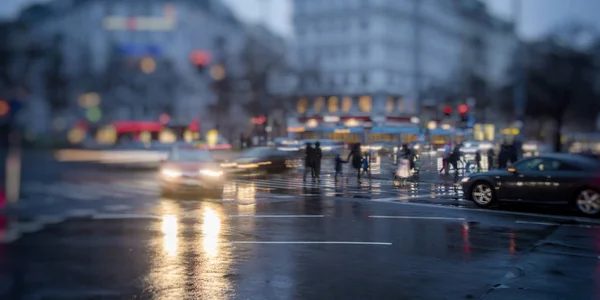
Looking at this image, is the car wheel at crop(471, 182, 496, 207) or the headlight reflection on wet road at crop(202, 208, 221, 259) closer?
the headlight reflection on wet road at crop(202, 208, 221, 259)

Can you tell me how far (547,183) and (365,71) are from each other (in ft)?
207

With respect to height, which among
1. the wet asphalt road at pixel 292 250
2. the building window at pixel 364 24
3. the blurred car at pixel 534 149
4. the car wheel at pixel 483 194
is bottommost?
the wet asphalt road at pixel 292 250

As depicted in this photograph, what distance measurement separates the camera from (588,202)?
14.3 meters

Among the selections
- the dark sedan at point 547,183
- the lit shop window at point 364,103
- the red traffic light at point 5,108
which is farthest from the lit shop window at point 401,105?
the dark sedan at point 547,183

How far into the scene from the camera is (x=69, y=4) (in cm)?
9325

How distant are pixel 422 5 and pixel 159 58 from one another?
3745 cm

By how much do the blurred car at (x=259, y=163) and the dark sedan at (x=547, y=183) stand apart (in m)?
13.6

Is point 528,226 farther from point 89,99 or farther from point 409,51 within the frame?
point 89,99

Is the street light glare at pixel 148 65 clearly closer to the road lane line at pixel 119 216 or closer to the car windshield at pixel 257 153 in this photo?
the car windshield at pixel 257 153

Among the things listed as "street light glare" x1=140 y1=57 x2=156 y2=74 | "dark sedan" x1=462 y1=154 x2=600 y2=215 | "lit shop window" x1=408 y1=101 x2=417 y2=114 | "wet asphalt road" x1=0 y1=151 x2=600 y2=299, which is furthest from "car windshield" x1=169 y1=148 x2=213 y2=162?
"street light glare" x1=140 y1=57 x2=156 y2=74

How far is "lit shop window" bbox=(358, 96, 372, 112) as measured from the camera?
7656 cm

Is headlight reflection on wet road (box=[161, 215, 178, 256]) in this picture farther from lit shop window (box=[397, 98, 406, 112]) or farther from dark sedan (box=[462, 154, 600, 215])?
lit shop window (box=[397, 98, 406, 112])

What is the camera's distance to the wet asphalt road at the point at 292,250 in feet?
24.2

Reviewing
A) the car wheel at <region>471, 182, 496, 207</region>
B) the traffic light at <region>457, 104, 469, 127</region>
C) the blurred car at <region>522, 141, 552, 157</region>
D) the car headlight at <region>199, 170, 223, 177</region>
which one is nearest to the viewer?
the car wheel at <region>471, 182, 496, 207</region>
